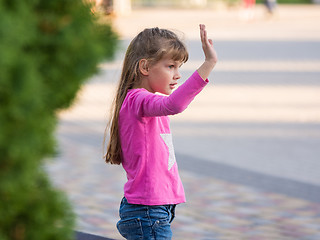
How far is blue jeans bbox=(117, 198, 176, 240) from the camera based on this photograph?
2832mm

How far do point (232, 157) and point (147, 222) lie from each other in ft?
12.5

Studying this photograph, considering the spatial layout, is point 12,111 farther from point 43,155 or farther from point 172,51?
point 172,51

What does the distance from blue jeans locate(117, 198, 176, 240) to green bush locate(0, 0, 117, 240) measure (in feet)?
3.86

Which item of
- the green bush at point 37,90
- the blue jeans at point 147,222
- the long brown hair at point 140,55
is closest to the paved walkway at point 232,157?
the green bush at point 37,90

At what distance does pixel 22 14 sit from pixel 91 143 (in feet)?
18.8

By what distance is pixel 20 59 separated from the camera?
4.56 feet

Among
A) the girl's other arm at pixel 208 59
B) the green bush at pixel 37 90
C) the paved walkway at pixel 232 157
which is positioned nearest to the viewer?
the green bush at pixel 37 90

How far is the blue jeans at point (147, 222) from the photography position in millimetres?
2832

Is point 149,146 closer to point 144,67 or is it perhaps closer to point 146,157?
point 146,157

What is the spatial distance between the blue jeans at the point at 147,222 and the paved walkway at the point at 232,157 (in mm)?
421

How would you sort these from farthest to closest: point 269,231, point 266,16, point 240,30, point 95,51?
point 266,16 < point 240,30 < point 269,231 < point 95,51

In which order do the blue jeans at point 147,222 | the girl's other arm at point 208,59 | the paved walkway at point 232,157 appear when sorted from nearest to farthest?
1. the girl's other arm at point 208,59
2. the blue jeans at point 147,222
3. the paved walkway at point 232,157

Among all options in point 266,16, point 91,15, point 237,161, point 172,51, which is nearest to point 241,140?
point 237,161

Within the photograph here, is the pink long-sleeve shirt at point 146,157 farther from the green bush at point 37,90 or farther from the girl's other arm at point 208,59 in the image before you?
the green bush at point 37,90
